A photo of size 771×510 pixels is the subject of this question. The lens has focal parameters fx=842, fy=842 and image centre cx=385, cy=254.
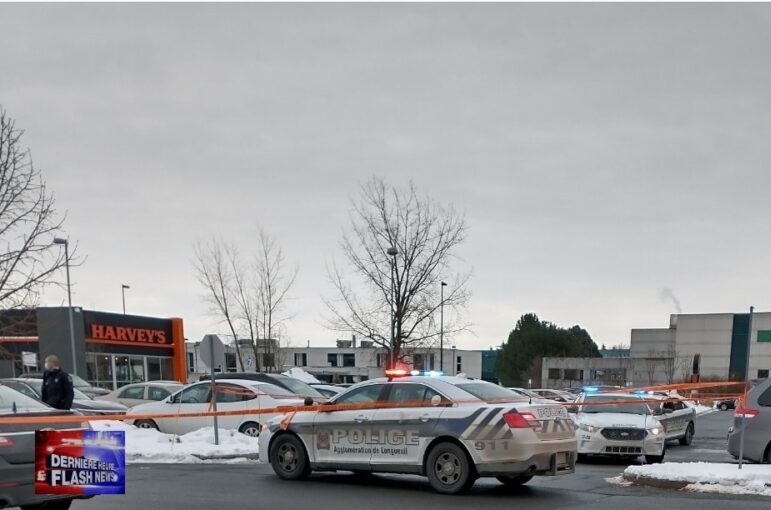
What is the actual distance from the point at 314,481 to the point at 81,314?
1320 inches

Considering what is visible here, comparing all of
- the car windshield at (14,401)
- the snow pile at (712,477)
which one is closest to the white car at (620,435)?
the snow pile at (712,477)

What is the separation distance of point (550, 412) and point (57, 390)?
8.85 m

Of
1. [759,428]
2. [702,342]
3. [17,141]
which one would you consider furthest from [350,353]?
[759,428]

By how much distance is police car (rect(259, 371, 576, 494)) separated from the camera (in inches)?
409

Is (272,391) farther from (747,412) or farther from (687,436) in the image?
(687,436)

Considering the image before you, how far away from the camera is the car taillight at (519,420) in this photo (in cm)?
1034

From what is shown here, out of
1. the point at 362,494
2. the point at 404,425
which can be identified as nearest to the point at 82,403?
the point at 362,494

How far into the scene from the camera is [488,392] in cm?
1136

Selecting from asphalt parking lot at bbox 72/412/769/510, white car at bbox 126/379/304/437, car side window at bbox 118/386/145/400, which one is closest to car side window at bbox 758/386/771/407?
asphalt parking lot at bbox 72/412/769/510

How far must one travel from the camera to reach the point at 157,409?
18.4 metres

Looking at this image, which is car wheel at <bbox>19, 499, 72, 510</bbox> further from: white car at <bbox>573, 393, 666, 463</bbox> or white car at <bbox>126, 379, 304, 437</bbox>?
white car at <bbox>573, 393, 666, 463</bbox>

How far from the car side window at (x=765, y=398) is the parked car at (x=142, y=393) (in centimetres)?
1497

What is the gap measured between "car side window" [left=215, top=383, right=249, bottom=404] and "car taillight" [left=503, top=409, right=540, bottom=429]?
894 centimetres

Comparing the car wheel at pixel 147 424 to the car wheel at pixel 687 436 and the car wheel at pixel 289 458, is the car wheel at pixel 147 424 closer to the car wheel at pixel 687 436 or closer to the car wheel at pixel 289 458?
the car wheel at pixel 289 458
